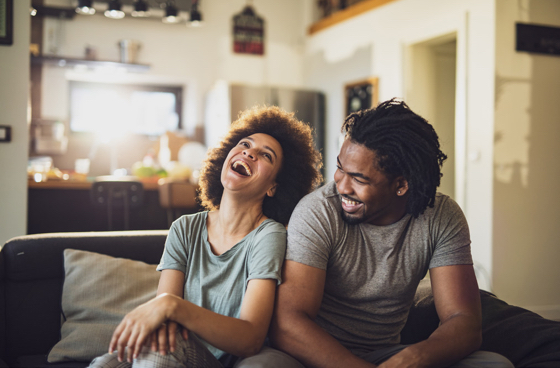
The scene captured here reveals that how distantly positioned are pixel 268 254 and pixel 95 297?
31.0 inches

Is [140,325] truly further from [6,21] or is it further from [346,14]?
[346,14]

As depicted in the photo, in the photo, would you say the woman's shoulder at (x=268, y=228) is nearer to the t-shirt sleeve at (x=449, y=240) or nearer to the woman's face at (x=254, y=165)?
the woman's face at (x=254, y=165)

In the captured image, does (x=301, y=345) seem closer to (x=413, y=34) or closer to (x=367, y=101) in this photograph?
(x=413, y=34)

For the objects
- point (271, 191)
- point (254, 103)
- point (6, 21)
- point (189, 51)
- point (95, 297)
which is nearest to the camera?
point (271, 191)

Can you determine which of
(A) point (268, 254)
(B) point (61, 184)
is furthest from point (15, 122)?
(A) point (268, 254)

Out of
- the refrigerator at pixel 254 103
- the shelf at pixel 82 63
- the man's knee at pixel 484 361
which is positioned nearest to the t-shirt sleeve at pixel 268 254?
the man's knee at pixel 484 361

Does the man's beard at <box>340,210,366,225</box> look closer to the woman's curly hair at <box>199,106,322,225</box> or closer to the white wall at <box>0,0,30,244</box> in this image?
the woman's curly hair at <box>199,106,322,225</box>

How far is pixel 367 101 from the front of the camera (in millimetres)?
5648

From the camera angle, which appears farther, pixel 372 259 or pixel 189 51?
pixel 189 51

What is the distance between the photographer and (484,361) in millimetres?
1455

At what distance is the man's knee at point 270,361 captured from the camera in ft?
4.47

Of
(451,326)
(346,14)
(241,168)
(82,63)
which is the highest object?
(346,14)

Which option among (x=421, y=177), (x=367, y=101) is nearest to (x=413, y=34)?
(x=367, y=101)

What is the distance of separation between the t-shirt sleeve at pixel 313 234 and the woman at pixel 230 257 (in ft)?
0.14
